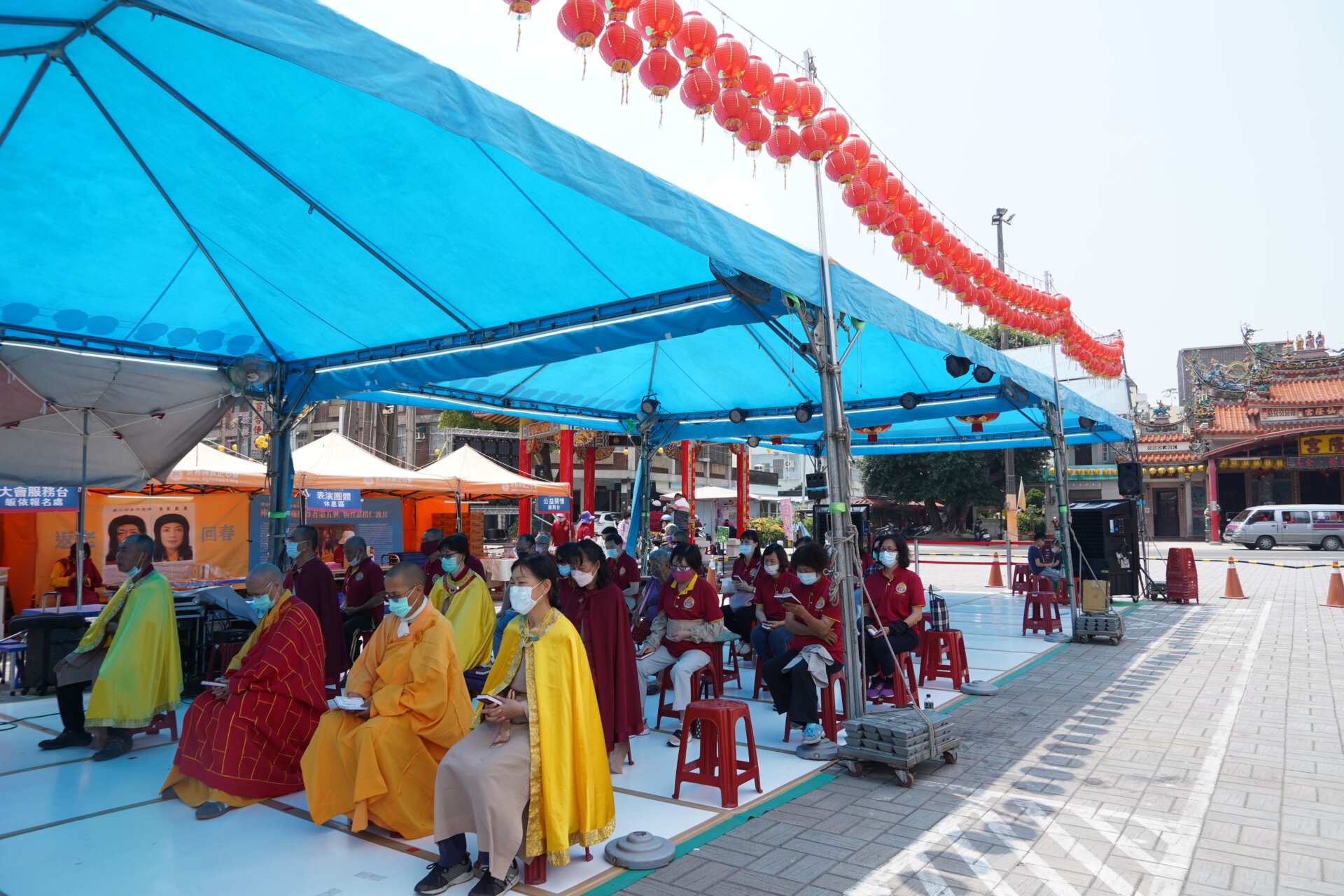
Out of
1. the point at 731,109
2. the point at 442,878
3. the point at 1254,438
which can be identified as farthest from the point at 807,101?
the point at 1254,438

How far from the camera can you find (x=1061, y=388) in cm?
1024

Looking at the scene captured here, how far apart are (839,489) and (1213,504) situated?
31.8m

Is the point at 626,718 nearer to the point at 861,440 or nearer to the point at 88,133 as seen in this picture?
the point at 88,133

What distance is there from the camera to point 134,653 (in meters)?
5.23

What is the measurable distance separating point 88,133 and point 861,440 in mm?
12741

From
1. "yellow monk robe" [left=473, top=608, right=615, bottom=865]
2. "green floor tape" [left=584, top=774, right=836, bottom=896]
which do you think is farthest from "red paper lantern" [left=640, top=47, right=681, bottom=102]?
"green floor tape" [left=584, top=774, right=836, bottom=896]

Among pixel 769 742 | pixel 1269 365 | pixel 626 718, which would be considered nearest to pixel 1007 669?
pixel 769 742

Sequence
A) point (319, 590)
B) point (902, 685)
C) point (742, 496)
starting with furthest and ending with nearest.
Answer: point (742, 496) → point (319, 590) → point (902, 685)

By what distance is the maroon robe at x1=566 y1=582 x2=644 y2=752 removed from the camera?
460cm

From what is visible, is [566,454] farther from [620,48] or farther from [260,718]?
[260,718]

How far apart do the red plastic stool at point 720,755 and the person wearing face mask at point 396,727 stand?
127 cm

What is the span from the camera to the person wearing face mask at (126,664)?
17.0 ft

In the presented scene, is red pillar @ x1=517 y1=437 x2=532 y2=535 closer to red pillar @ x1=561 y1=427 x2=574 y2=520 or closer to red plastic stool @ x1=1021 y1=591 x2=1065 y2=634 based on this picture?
red pillar @ x1=561 y1=427 x2=574 y2=520

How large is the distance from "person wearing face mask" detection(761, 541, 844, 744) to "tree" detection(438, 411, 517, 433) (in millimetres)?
31464
